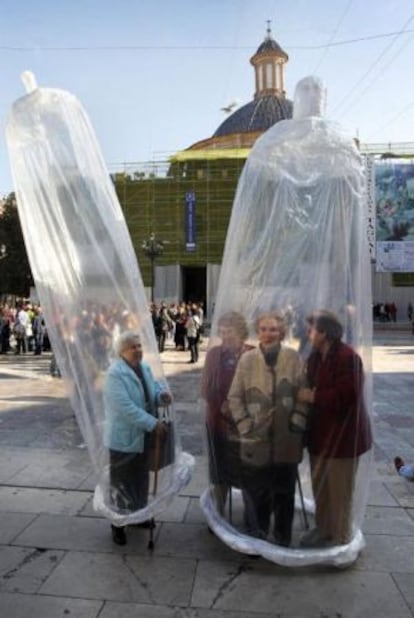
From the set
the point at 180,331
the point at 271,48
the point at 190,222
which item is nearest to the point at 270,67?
the point at 271,48

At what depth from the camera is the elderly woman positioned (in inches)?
138

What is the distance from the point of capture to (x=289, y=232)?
11.9 feet

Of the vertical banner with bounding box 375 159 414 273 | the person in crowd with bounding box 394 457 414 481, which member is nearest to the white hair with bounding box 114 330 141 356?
the person in crowd with bounding box 394 457 414 481

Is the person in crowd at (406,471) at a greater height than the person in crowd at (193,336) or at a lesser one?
lesser

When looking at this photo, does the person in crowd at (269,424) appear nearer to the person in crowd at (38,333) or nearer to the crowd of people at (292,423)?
the crowd of people at (292,423)

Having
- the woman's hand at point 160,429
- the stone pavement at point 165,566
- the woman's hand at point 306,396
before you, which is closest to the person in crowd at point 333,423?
the woman's hand at point 306,396

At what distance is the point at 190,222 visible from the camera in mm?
36688

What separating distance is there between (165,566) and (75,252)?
2.07 m

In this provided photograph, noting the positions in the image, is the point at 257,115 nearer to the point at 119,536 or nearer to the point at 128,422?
the point at 128,422

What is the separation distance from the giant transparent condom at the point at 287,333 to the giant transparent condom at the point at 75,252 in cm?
53

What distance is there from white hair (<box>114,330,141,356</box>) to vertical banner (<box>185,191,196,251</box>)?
109 ft

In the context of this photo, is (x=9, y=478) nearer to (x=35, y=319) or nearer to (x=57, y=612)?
(x=57, y=612)

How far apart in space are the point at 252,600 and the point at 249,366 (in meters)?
1.27

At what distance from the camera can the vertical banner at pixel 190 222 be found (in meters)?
36.5
